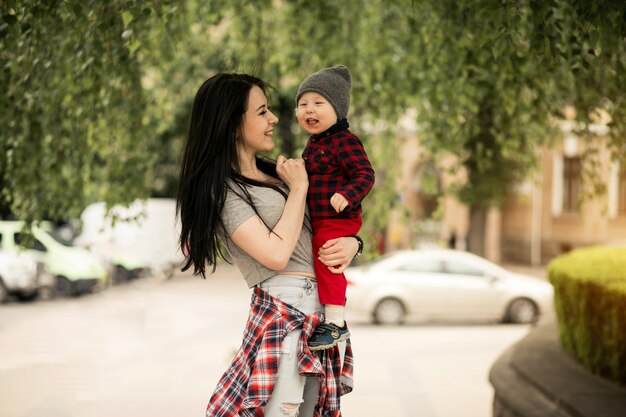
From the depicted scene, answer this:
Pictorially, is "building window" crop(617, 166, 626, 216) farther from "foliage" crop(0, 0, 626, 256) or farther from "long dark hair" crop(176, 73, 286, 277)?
"long dark hair" crop(176, 73, 286, 277)

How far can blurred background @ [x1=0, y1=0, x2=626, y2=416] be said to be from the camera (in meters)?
5.98

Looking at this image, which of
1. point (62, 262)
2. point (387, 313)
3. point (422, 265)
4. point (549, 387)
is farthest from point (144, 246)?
point (549, 387)

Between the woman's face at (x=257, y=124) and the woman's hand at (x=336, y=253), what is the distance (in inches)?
16.2

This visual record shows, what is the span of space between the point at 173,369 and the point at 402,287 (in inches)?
255

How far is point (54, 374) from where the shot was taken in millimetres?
10305

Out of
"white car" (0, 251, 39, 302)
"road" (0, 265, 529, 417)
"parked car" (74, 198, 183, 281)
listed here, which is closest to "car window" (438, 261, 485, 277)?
"road" (0, 265, 529, 417)

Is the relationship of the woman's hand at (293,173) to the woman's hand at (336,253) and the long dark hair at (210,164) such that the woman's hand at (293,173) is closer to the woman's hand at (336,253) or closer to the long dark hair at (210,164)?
the long dark hair at (210,164)

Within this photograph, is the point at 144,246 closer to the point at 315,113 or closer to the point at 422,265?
the point at 422,265

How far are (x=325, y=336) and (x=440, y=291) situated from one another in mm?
14123

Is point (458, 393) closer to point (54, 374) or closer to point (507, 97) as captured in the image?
point (507, 97)

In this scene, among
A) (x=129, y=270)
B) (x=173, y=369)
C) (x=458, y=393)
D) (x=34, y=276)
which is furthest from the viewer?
(x=129, y=270)

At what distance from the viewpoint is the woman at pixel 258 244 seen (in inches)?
115

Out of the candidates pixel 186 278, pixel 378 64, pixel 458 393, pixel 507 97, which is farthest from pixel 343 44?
pixel 186 278

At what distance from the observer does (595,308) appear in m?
6.43
